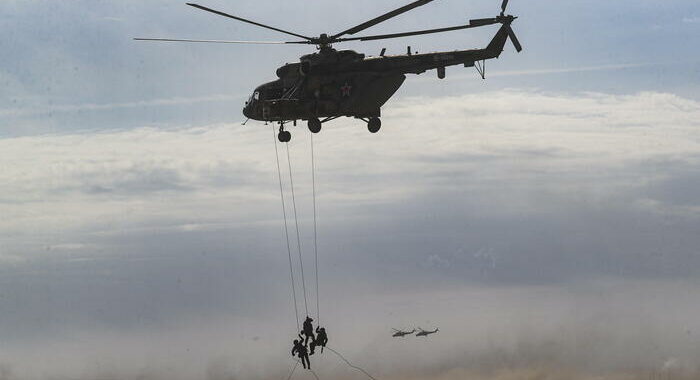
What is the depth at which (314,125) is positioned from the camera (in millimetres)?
52156

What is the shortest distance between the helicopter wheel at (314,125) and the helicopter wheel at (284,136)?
4.55 ft

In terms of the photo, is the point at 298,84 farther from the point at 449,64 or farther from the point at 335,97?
the point at 449,64

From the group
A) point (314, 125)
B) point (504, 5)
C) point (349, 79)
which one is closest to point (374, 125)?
Answer: point (349, 79)

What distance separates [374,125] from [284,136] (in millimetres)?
4808

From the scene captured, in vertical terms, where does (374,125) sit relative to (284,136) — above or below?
above

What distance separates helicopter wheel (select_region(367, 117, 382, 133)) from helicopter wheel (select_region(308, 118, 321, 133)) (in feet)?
8.56

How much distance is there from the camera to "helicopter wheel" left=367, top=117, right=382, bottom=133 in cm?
5197

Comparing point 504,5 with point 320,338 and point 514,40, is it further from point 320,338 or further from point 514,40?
point 320,338

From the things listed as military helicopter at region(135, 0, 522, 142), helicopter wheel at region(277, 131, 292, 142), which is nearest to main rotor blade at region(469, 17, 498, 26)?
military helicopter at region(135, 0, 522, 142)

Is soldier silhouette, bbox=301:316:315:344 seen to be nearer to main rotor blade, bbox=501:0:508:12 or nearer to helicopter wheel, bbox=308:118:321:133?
helicopter wheel, bbox=308:118:321:133

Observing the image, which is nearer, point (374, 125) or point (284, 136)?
point (374, 125)

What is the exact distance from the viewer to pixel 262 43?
47.4 metres

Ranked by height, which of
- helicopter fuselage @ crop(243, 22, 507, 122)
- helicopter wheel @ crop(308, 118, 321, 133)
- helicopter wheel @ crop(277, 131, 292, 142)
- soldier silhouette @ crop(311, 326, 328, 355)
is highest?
helicopter fuselage @ crop(243, 22, 507, 122)

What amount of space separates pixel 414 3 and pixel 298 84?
379 inches
